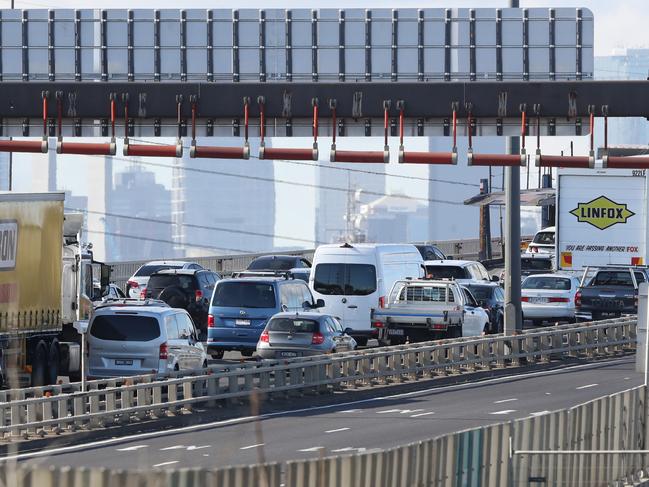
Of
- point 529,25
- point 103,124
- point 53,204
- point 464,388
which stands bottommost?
point 464,388

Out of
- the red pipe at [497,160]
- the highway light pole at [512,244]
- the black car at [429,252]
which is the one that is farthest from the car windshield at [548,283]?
the black car at [429,252]

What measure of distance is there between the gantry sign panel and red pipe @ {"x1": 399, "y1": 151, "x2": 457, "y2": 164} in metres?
5.17

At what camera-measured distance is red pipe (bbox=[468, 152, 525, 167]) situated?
3403cm

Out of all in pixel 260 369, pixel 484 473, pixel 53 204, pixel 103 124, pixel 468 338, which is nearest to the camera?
pixel 484 473

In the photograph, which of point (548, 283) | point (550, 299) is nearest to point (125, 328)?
point (550, 299)

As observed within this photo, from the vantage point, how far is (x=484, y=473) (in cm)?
1382

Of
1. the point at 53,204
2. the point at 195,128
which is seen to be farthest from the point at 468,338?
the point at 53,204

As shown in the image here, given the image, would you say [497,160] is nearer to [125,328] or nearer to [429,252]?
[125,328]

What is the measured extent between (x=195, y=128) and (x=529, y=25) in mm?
9665

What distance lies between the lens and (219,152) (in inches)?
1374

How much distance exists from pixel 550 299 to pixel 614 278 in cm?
241

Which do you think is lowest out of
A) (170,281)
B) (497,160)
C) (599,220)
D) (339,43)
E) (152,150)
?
(170,281)

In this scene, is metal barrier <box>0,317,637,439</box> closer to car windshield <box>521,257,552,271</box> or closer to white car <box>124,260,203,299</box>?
white car <box>124,260,203,299</box>

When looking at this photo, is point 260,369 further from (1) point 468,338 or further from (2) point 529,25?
(2) point 529,25
